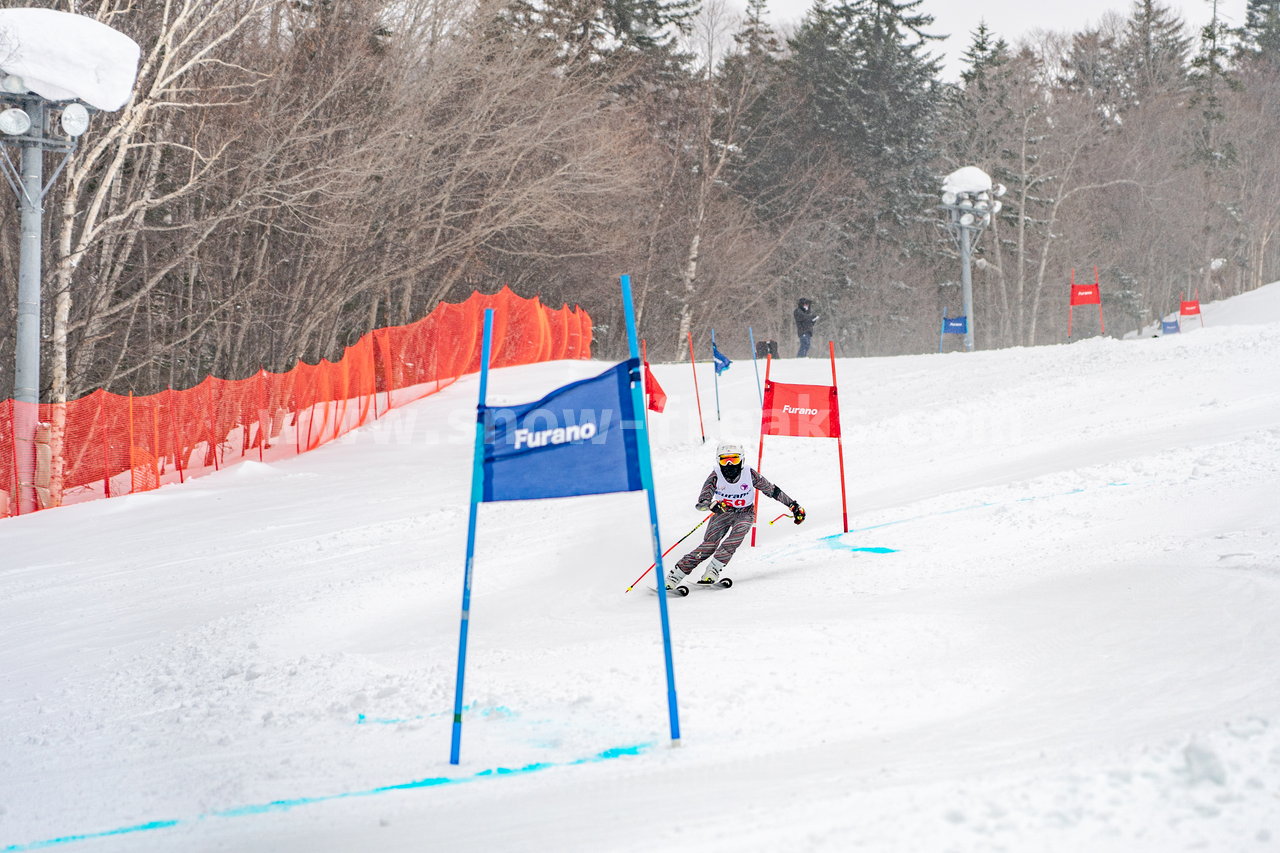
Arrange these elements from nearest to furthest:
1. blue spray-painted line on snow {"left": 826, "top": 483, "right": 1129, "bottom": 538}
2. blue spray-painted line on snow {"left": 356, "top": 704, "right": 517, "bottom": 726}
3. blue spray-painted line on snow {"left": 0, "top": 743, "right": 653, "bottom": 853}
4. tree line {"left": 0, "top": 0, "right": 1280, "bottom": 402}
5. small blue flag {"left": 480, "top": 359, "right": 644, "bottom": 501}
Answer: blue spray-painted line on snow {"left": 0, "top": 743, "right": 653, "bottom": 853} < small blue flag {"left": 480, "top": 359, "right": 644, "bottom": 501} < blue spray-painted line on snow {"left": 356, "top": 704, "right": 517, "bottom": 726} < blue spray-painted line on snow {"left": 826, "top": 483, "right": 1129, "bottom": 538} < tree line {"left": 0, "top": 0, "right": 1280, "bottom": 402}

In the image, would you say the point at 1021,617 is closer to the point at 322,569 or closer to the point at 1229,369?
the point at 322,569

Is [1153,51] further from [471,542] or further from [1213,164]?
[471,542]

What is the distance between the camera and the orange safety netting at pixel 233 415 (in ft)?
49.8

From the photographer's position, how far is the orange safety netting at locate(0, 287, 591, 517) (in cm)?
1518

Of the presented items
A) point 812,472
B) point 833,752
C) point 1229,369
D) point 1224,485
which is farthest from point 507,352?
point 833,752

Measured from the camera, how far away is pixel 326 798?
5148 millimetres

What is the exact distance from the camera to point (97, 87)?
13555mm

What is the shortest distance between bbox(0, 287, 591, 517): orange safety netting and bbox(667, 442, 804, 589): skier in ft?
30.3

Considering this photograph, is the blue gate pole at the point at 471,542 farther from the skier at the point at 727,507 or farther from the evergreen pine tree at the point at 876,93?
the evergreen pine tree at the point at 876,93

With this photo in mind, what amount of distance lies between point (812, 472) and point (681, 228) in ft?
88.7

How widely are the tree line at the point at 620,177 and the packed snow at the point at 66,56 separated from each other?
7.47 feet

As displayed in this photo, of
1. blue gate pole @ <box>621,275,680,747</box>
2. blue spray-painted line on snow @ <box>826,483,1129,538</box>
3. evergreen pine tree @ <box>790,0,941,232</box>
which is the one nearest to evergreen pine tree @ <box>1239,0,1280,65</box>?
evergreen pine tree @ <box>790,0,941,232</box>

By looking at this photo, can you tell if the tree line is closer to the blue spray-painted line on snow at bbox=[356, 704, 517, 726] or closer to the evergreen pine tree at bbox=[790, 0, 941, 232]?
the evergreen pine tree at bbox=[790, 0, 941, 232]

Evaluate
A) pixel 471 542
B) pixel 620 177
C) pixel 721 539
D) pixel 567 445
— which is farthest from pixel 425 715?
pixel 620 177
